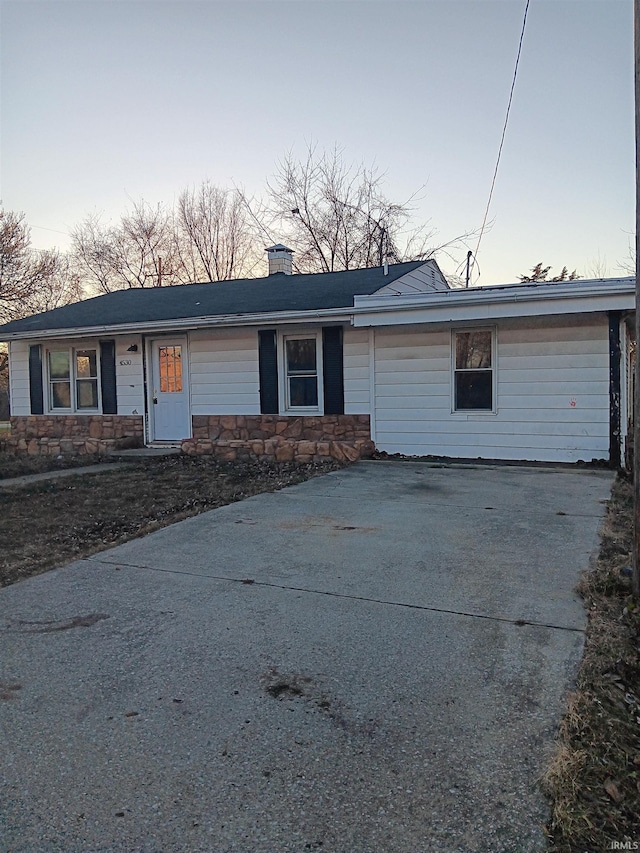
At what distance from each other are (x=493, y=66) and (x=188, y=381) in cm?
801

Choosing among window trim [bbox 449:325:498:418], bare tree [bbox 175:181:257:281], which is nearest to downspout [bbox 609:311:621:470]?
window trim [bbox 449:325:498:418]

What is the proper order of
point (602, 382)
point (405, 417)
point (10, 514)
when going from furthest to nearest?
point (405, 417) → point (602, 382) → point (10, 514)

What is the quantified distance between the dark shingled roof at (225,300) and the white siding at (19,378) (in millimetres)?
497

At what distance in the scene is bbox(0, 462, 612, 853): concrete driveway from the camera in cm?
202

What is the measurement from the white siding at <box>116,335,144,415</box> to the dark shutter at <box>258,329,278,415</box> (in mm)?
2852

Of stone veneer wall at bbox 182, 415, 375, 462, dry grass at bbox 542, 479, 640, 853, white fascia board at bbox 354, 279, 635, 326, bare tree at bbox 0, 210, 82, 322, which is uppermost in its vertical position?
bare tree at bbox 0, 210, 82, 322

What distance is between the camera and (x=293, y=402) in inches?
479

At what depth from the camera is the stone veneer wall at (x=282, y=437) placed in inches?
439

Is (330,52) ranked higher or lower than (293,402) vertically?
higher

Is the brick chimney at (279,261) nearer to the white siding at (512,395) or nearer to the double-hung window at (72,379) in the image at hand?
the double-hung window at (72,379)

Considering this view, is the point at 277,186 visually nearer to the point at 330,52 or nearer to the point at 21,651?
the point at 330,52

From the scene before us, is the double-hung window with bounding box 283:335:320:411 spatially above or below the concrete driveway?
above

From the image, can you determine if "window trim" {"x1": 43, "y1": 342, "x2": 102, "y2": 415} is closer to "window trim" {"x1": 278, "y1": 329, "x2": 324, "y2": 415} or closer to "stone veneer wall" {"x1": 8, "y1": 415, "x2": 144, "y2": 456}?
"stone veneer wall" {"x1": 8, "y1": 415, "x2": 144, "y2": 456}

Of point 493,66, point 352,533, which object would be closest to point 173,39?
point 493,66
